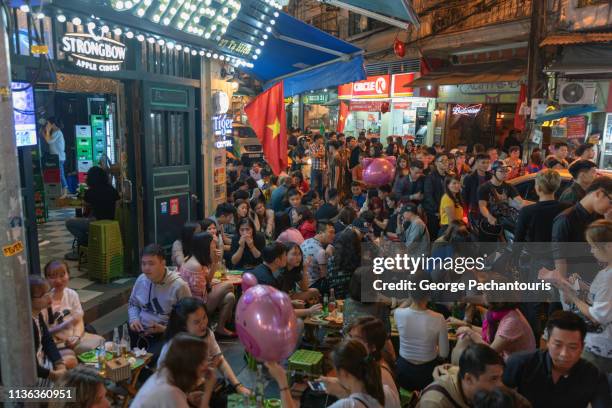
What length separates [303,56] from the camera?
407 inches

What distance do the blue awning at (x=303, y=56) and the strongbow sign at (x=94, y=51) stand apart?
9.66 ft

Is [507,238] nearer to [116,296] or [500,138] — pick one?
[116,296]

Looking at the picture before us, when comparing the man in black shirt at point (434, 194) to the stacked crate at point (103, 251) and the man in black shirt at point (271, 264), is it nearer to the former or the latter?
the man in black shirt at point (271, 264)

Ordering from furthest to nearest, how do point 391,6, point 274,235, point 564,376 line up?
1. point 274,235
2. point 391,6
3. point 564,376

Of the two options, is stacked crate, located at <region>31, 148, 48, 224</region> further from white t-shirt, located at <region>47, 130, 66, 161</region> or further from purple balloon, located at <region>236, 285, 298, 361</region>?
purple balloon, located at <region>236, 285, 298, 361</region>

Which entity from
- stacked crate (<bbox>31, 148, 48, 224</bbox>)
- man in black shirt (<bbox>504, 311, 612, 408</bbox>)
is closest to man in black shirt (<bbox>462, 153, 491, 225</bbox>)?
man in black shirt (<bbox>504, 311, 612, 408</bbox>)

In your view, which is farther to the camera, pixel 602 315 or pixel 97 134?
pixel 97 134

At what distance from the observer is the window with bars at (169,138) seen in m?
8.24

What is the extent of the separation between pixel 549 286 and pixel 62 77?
8926mm

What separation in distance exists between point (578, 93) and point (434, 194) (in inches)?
→ 240

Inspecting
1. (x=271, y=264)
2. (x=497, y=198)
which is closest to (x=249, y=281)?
(x=271, y=264)

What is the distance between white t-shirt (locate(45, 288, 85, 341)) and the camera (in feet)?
16.0

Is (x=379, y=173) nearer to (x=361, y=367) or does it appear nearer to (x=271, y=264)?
(x=271, y=264)

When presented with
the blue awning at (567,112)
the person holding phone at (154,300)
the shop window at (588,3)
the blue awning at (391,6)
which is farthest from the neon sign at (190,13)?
the shop window at (588,3)
